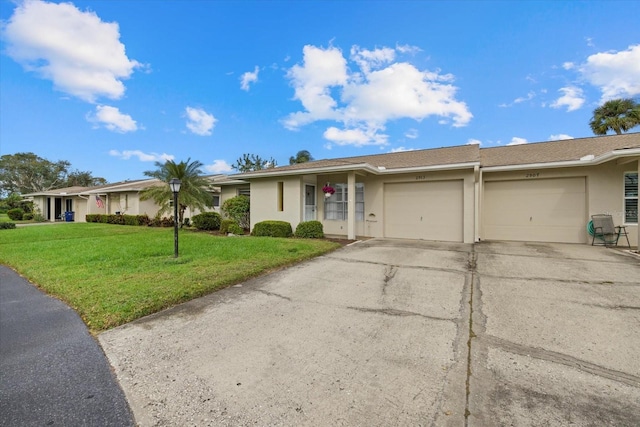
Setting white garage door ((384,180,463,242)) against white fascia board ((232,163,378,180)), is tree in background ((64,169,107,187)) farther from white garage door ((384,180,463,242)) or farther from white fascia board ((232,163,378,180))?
white garage door ((384,180,463,242))

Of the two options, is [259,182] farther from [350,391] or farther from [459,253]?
[350,391]

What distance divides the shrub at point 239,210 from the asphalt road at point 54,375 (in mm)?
10356

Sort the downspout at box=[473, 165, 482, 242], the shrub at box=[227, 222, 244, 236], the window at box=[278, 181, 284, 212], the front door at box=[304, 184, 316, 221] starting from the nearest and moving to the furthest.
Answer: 1. the downspout at box=[473, 165, 482, 242]
2. the front door at box=[304, 184, 316, 221]
3. the window at box=[278, 181, 284, 212]
4. the shrub at box=[227, 222, 244, 236]

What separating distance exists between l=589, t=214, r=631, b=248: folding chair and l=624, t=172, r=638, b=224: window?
41cm

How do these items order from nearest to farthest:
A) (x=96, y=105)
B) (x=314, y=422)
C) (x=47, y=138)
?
(x=314, y=422) → (x=96, y=105) → (x=47, y=138)

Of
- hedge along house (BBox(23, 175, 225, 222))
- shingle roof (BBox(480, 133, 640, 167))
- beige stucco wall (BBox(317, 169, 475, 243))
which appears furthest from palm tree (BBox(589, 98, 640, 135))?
hedge along house (BBox(23, 175, 225, 222))

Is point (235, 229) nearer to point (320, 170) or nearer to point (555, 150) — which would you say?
point (320, 170)

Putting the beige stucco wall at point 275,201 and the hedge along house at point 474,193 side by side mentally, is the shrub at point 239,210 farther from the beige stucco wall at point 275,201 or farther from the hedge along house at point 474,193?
the hedge along house at point 474,193

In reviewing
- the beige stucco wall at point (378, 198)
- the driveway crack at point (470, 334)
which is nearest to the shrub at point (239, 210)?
the beige stucco wall at point (378, 198)

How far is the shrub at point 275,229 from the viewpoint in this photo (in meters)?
12.0

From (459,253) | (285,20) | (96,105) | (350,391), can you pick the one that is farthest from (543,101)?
(96,105)

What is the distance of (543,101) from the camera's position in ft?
43.3

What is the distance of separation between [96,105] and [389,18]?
1785cm

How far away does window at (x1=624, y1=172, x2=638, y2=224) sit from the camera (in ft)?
29.8
